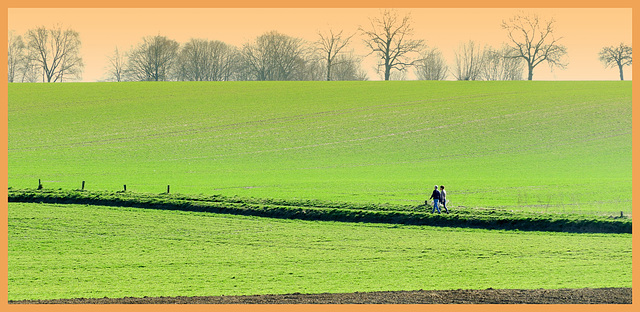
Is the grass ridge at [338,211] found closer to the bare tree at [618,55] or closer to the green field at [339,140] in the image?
the green field at [339,140]

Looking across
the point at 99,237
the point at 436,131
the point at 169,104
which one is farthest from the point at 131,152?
the point at 99,237

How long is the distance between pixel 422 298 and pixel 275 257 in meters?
6.11

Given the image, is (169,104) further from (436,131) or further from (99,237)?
(99,237)

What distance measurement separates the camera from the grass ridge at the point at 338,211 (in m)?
23.8

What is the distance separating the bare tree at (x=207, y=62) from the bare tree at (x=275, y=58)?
405cm

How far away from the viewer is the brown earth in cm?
1432

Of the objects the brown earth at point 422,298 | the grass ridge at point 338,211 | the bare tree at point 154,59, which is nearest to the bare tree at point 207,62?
the bare tree at point 154,59

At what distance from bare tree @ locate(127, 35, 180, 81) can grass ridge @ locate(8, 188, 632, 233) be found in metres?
59.7

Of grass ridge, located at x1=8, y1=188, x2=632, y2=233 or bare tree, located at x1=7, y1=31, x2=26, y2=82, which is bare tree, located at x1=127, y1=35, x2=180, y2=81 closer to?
bare tree, located at x1=7, y1=31, x2=26, y2=82

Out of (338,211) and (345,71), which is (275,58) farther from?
(338,211)

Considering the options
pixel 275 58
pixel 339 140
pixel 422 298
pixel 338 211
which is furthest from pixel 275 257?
pixel 275 58

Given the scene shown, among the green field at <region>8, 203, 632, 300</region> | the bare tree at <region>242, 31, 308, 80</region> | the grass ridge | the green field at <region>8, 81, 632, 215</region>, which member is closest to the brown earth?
the green field at <region>8, 203, 632, 300</region>

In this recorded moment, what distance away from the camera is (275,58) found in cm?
8850

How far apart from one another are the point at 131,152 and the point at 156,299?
37.7m
